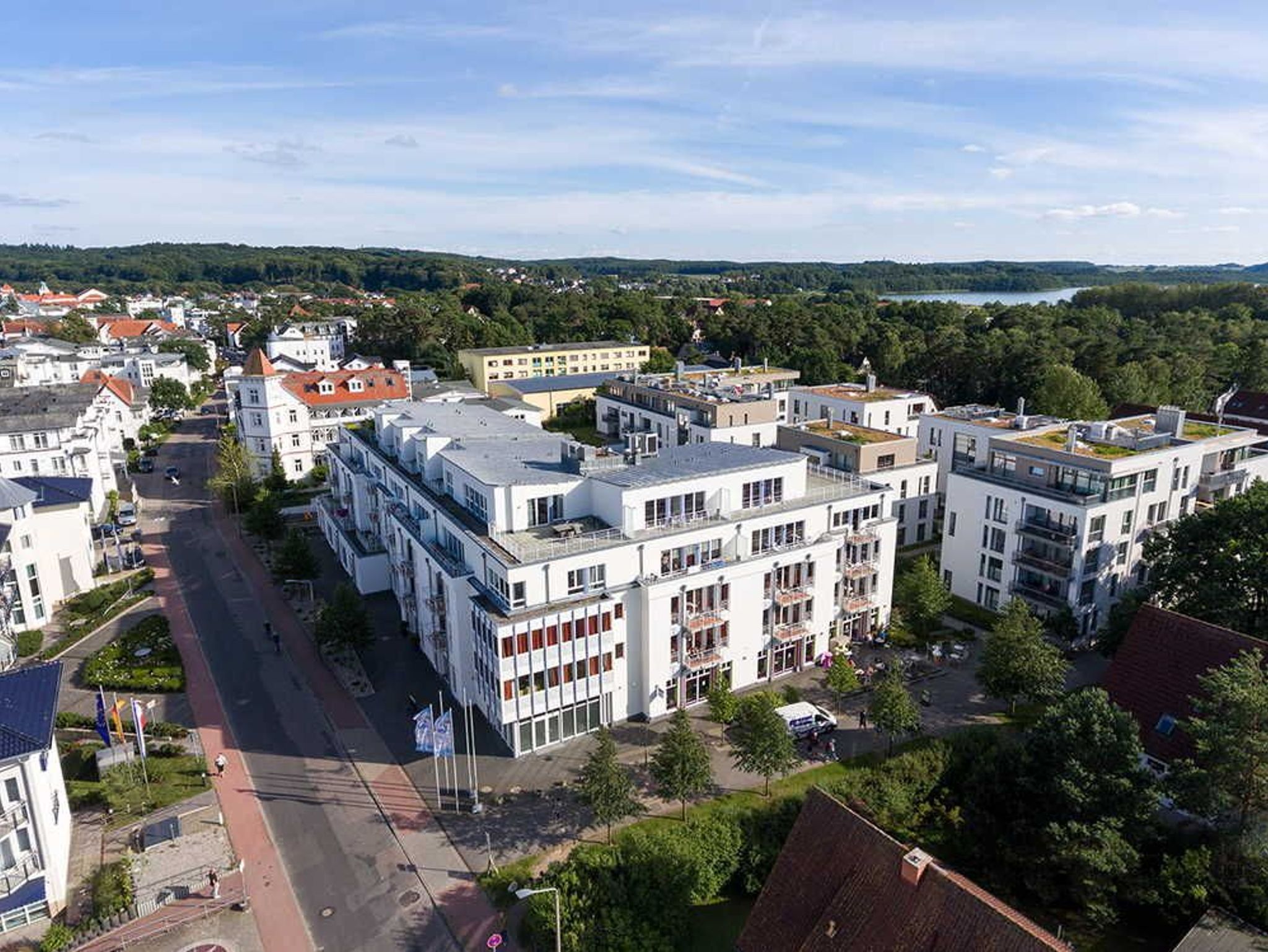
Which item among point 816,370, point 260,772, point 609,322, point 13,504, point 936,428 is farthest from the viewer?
point 609,322

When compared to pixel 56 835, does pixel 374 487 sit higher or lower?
higher

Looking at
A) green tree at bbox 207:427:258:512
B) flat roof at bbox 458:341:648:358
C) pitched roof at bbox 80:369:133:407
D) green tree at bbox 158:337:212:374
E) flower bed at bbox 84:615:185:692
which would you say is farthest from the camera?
green tree at bbox 158:337:212:374

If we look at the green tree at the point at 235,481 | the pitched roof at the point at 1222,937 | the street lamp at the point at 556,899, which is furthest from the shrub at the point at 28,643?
the pitched roof at the point at 1222,937

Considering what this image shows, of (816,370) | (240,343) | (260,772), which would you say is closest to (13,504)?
(260,772)

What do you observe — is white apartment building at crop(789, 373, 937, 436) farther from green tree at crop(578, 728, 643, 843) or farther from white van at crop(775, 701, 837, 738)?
green tree at crop(578, 728, 643, 843)

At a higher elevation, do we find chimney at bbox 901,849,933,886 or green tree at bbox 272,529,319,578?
chimney at bbox 901,849,933,886

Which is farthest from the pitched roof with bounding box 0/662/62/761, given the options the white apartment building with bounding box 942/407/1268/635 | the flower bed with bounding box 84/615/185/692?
the white apartment building with bounding box 942/407/1268/635

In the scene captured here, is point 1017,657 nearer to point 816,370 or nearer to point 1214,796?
point 1214,796
